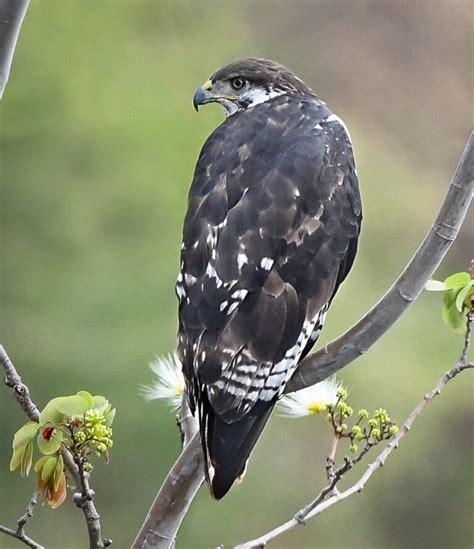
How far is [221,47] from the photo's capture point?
301 cm

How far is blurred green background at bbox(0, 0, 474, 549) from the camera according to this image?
2.58m

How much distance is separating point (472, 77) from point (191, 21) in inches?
35.3

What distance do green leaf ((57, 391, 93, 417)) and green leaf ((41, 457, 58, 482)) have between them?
3.1 inches

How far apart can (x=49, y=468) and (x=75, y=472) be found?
0.16 ft

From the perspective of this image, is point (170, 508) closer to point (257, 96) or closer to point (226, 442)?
point (226, 442)

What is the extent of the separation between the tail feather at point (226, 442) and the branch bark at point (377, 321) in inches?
1.2

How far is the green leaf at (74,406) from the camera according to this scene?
104 centimetres

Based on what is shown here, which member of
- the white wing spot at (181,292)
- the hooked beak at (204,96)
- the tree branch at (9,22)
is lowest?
the white wing spot at (181,292)

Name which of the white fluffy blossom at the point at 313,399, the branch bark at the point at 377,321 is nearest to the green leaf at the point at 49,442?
the branch bark at the point at 377,321

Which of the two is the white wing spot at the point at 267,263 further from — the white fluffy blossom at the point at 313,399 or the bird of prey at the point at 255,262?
the white fluffy blossom at the point at 313,399

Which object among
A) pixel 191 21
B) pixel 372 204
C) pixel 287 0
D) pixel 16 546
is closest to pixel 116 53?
pixel 191 21

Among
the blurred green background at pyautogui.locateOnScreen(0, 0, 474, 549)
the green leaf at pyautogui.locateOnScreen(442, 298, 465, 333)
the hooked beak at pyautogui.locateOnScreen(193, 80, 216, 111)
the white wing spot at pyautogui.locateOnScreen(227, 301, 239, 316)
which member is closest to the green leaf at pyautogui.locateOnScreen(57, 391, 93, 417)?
the white wing spot at pyautogui.locateOnScreen(227, 301, 239, 316)

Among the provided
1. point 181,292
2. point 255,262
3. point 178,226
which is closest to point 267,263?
point 255,262

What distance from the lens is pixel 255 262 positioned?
140 cm
